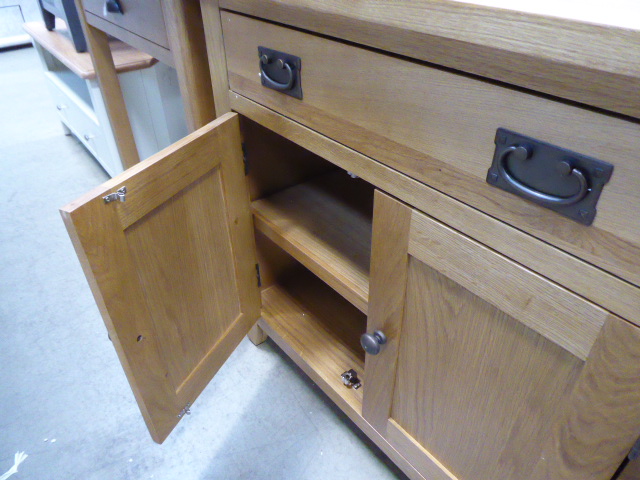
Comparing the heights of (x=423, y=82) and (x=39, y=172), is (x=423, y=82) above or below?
above

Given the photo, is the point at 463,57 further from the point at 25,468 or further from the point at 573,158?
the point at 25,468

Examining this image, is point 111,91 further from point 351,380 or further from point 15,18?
point 15,18

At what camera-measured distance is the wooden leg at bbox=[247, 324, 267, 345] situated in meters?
1.07

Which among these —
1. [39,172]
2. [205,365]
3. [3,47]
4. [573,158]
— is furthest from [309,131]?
[3,47]

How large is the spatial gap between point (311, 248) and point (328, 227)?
0.25ft

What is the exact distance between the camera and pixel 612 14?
312 millimetres

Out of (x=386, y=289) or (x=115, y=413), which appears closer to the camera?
(x=386, y=289)

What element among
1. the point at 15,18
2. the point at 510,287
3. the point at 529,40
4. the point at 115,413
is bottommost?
the point at 115,413

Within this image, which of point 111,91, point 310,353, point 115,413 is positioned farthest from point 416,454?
point 111,91

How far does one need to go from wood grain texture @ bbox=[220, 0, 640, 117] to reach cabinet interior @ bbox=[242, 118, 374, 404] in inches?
14.9

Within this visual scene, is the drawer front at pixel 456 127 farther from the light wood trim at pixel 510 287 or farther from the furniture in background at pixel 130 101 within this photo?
the furniture in background at pixel 130 101

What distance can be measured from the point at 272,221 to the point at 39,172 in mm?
1443

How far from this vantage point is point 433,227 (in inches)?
19.0

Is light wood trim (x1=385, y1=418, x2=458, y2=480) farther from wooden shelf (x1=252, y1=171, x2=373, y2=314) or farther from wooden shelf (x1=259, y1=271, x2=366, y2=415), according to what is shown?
wooden shelf (x1=252, y1=171, x2=373, y2=314)
